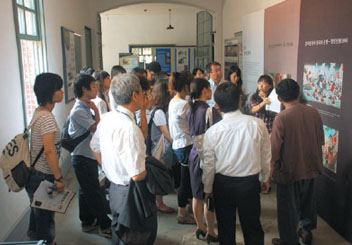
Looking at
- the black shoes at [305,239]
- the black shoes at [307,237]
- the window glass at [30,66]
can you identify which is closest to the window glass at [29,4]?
the window glass at [30,66]

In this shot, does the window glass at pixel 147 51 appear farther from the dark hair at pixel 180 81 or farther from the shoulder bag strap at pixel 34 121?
the shoulder bag strap at pixel 34 121

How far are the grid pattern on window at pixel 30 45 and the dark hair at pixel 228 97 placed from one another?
2.36 metres

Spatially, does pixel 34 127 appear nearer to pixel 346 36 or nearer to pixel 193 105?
pixel 193 105

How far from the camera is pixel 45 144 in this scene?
7.88 feet

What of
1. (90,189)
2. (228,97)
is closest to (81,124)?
(90,189)

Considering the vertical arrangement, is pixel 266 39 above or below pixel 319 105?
above

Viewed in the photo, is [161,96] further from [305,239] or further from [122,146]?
[305,239]

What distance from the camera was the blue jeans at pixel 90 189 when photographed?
3078mm

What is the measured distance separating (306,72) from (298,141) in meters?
1.25

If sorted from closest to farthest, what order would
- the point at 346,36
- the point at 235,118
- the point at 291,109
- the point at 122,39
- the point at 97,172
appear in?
the point at 235,118, the point at 291,109, the point at 346,36, the point at 97,172, the point at 122,39

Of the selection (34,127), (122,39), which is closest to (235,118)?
(34,127)

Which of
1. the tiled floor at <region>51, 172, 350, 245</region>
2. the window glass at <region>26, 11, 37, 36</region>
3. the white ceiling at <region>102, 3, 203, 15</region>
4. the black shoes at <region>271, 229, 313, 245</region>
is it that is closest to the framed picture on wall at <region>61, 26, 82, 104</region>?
the window glass at <region>26, 11, 37, 36</region>

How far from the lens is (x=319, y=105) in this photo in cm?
344

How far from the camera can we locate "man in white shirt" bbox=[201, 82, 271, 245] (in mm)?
2254
